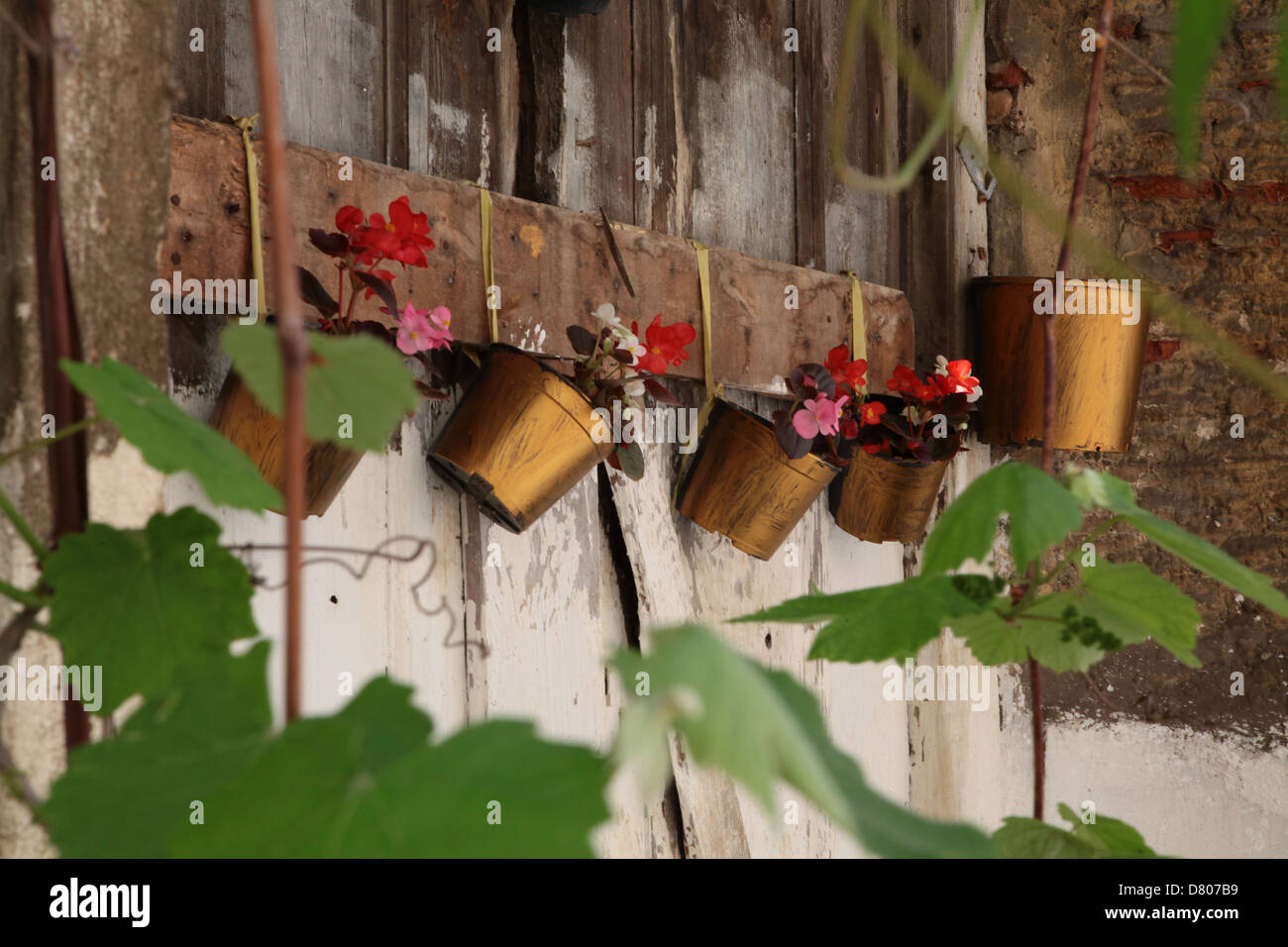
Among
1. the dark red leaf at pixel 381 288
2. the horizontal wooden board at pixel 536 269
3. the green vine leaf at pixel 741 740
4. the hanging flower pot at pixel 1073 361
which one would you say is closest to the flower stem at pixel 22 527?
the green vine leaf at pixel 741 740

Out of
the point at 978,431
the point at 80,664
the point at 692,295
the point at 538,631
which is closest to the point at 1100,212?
the point at 978,431

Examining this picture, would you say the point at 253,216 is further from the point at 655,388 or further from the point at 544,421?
the point at 655,388

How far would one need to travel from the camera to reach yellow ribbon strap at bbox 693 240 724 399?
1.86 meters

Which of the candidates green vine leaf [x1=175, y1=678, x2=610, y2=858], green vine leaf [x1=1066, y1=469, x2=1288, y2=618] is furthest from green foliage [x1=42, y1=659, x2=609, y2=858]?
green vine leaf [x1=1066, y1=469, x2=1288, y2=618]

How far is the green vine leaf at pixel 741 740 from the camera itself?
21cm

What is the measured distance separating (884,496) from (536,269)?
2.78 feet

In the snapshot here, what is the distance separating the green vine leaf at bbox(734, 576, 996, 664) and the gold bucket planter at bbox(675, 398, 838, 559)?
4.22 ft

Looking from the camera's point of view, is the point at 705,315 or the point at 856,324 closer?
the point at 705,315

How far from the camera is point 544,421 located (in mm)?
1462

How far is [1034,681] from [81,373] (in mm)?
433

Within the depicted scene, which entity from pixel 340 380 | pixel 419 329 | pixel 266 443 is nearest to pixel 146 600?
pixel 340 380

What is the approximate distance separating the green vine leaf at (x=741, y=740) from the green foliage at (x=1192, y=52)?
0.13 meters
